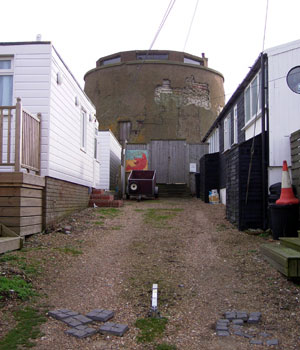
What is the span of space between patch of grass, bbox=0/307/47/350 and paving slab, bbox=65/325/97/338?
0.31 meters

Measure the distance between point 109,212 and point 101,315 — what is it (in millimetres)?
8071

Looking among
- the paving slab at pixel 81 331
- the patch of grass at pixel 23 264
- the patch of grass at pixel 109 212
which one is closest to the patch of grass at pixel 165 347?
the paving slab at pixel 81 331

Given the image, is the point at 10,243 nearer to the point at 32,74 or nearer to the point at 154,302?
the point at 154,302

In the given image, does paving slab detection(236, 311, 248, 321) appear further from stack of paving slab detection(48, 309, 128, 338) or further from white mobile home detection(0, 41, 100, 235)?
white mobile home detection(0, 41, 100, 235)

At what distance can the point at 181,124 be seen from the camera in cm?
3444

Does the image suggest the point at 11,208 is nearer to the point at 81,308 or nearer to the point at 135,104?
the point at 81,308

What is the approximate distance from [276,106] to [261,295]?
5.71 metres

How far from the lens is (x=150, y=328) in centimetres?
393

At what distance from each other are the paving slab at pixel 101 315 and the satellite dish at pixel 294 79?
7.30m

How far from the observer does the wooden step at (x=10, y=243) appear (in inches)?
240

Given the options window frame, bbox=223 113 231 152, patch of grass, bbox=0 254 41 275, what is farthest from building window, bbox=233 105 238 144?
patch of grass, bbox=0 254 41 275

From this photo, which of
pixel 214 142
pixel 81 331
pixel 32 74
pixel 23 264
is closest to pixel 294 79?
pixel 32 74

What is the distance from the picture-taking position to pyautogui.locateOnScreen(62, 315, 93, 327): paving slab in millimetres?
3943

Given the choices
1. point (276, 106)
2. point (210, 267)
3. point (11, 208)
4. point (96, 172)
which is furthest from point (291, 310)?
point (96, 172)
